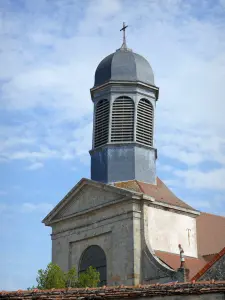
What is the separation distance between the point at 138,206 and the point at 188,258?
3732 mm

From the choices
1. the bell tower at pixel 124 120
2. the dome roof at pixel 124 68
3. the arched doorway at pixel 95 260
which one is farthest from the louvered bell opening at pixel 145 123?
the arched doorway at pixel 95 260

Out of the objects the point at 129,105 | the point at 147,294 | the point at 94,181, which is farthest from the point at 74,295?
the point at 129,105

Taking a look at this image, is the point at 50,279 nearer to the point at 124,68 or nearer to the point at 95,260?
the point at 95,260

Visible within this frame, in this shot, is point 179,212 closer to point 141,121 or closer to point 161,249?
point 161,249

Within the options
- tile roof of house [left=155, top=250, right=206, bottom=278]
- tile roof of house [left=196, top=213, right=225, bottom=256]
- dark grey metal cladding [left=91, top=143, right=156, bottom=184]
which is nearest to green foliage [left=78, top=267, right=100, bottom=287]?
tile roof of house [left=155, top=250, right=206, bottom=278]

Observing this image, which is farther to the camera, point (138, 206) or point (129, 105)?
point (129, 105)

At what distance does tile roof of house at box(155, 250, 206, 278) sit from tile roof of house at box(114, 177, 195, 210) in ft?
8.65

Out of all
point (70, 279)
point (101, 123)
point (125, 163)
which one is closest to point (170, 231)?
point (125, 163)

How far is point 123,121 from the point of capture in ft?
111

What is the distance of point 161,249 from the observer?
101ft

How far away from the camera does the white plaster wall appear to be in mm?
30938

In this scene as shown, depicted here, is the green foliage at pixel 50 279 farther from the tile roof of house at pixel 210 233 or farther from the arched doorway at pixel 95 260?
the tile roof of house at pixel 210 233

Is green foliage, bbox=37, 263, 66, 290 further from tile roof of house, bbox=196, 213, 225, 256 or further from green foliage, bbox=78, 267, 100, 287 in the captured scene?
tile roof of house, bbox=196, 213, 225, 256

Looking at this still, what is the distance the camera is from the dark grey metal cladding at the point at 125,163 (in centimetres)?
3312
